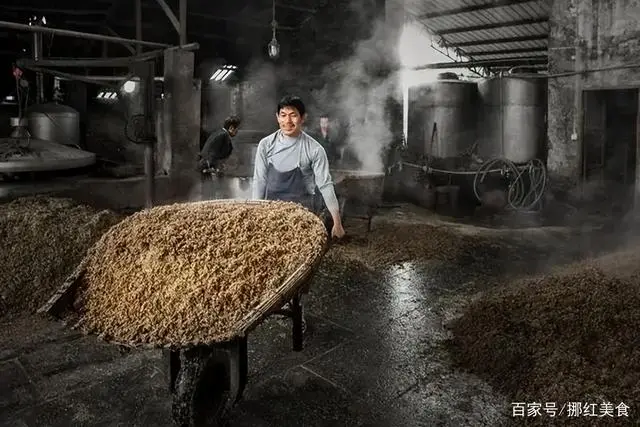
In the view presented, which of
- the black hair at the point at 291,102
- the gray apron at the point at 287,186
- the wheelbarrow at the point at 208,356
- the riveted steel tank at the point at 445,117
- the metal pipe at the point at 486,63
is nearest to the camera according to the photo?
the wheelbarrow at the point at 208,356

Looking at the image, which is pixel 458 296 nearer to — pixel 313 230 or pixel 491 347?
pixel 491 347

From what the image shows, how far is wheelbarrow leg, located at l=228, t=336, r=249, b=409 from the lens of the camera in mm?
2883

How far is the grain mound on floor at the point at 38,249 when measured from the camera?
199 inches

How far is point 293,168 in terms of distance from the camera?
4.55m

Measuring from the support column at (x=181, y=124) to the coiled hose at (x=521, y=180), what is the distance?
23.2 ft


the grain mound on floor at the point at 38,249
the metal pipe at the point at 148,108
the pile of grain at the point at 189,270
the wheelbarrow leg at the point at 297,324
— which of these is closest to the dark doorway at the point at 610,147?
the metal pipe at the point at 148,108

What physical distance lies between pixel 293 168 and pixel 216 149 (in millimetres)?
4907

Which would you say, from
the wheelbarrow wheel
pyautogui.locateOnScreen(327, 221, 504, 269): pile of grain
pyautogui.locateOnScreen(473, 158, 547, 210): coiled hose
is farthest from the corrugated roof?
the wheelbarrow wheel

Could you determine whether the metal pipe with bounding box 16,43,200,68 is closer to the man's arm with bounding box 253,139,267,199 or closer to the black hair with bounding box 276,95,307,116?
the man's arm with bounding box 253,139,267,199

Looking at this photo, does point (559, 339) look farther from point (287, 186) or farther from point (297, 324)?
point (287, 186)

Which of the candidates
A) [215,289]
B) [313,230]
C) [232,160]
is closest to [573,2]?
[232,160]

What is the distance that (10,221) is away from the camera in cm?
540

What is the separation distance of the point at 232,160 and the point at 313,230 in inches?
371

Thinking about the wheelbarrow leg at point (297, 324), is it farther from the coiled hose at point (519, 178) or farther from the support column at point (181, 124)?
the coiled hose at point (519, 178)
